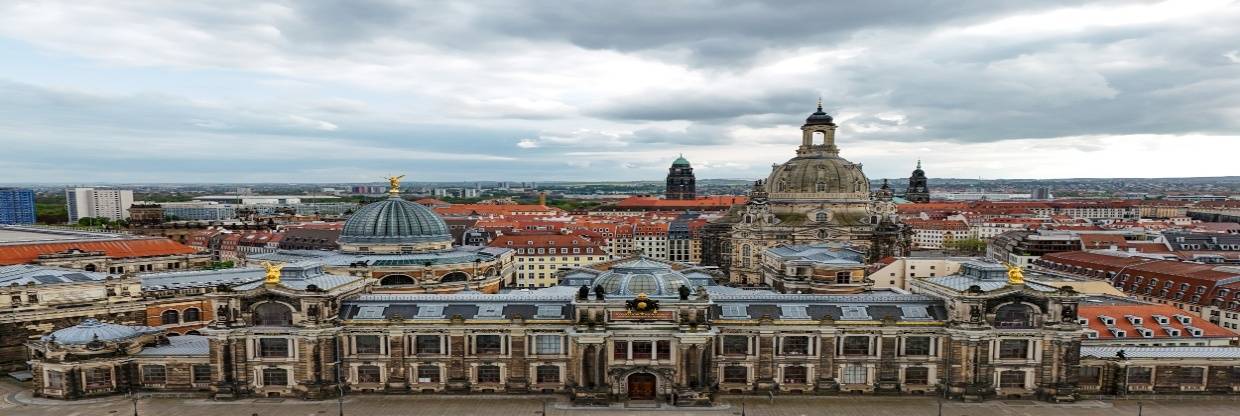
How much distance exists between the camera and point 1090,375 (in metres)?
66.6

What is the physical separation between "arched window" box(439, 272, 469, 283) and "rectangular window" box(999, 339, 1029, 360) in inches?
2363

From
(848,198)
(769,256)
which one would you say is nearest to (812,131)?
(848,198)

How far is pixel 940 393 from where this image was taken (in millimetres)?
66438

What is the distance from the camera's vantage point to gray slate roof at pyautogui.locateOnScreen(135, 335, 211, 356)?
6731 cm

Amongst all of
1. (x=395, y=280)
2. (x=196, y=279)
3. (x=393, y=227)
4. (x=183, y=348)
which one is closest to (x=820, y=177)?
(x=393, y=227)

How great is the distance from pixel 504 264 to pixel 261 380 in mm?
41706

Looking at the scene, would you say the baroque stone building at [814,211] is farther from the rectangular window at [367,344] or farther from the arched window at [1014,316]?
the rectangular window at [367,344]

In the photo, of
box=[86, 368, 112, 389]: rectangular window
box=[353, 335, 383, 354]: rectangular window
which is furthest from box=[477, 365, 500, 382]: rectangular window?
box=[86, 368, 112, 389]: rectangular window

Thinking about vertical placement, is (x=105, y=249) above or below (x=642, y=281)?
below

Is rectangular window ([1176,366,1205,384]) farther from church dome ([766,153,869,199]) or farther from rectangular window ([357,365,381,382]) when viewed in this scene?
rectangular window ([357,365,381,382])

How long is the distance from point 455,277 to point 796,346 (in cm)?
4453

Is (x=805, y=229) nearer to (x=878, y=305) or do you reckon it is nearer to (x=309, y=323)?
(x=878, y=305)

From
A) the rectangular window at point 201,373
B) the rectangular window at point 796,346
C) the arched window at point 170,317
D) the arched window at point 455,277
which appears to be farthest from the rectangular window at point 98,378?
the rectangular window at point 796,346

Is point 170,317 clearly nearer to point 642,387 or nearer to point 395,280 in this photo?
point 395,280
